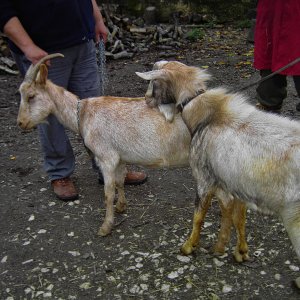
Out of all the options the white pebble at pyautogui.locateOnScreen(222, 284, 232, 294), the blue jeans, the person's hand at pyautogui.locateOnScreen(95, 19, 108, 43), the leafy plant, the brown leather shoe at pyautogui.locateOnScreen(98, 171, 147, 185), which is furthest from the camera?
the leafy plant

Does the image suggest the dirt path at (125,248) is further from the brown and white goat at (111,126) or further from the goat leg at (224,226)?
the brown and white goat at (111,126)

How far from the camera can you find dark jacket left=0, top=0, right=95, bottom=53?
3820 millimetres

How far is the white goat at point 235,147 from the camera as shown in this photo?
9.07 ft

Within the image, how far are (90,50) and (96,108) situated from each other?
0.87 m

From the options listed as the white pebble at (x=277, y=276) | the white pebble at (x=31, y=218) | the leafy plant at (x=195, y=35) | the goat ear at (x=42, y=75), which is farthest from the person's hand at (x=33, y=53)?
the leafy plant at (x=195, y=35)

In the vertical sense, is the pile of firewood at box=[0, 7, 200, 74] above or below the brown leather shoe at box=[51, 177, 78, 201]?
above

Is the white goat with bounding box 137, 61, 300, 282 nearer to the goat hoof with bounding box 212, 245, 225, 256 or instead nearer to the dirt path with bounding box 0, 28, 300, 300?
the goat hoof with bounding box 212, 245, 225, 256

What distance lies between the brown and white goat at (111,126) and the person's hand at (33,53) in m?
0.08

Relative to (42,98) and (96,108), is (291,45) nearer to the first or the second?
(96,108)

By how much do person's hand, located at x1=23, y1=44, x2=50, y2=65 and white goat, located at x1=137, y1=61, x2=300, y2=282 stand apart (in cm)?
106

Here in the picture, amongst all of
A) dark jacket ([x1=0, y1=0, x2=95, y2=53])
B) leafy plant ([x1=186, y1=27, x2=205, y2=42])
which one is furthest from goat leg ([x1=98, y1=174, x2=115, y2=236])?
leafy plant ([x1=186, y1=27, x2=205, y2=42])

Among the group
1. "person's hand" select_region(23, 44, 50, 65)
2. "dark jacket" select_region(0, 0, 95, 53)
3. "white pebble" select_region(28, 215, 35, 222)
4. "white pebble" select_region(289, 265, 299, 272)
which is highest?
"dark jacket" select_region(0, 0, 95, 53)

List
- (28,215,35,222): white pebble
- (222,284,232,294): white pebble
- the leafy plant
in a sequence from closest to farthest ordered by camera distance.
Result: (222,284,232,294): white pebble < (28,215,35,222): white pebble < the leafy plant

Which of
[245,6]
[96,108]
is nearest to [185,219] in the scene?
[96,108]
